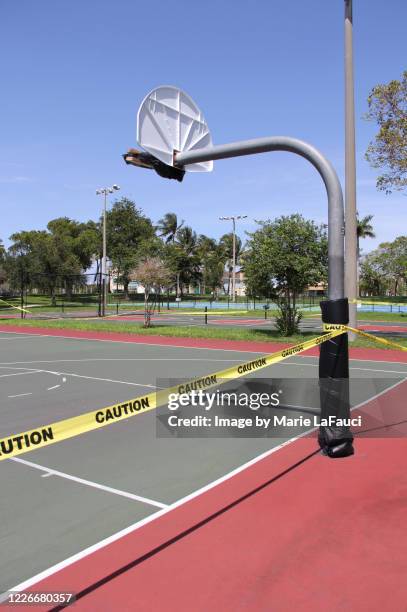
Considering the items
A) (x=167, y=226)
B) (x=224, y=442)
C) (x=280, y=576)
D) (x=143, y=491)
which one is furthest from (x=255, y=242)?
(x=167, y=226)

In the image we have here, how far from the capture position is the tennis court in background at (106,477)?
3.69 meters

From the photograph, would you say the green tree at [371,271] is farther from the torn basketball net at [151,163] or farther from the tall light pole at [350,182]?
the torn basketball net at [151,163]

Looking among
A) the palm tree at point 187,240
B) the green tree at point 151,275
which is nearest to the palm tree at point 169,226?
the palm tree at point 187,240

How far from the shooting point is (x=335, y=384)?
5.52m

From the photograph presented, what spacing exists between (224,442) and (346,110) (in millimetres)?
15227

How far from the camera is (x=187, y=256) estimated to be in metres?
82.8

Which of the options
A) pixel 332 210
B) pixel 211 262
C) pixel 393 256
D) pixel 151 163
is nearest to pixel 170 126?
pixel 151 163

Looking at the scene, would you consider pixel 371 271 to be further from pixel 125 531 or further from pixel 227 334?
pixel 125 531

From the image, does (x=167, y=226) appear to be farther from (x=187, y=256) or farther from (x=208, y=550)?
(x=208, y=550)

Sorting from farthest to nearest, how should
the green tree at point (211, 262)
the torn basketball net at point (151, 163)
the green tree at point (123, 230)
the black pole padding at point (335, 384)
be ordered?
the green tree at point (211, 262), the green tree at point (123, 230), the torn basketball net at point (151, 163), the black pole padding at point (335, 384)

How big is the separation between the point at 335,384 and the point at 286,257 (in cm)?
1458

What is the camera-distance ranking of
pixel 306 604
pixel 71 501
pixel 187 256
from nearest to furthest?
pixel 306 604 → pixel 71 501 → pixel 187 256

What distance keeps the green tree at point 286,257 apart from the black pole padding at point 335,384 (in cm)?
1402

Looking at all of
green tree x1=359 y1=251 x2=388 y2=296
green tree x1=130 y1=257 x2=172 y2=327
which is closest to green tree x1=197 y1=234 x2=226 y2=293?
green tree x1=359 y1=251 x2=388 y2=296
